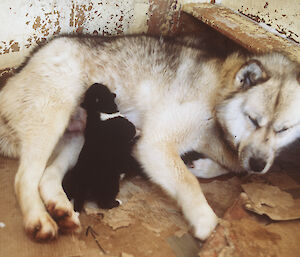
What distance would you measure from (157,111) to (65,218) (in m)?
1.05

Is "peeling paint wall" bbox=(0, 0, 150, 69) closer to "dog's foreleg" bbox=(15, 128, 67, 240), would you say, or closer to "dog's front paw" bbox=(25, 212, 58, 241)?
"dog's foreleg" bbox=(15, 128, 67, 240)

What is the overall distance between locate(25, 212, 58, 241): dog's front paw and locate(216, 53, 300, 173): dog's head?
137cm

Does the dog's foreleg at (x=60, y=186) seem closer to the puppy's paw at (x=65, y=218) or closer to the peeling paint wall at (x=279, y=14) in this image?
the puppy's paw at (x=65, y=218)

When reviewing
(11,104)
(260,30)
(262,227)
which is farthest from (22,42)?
(262,227)

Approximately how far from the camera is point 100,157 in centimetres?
219

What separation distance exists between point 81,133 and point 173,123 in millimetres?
809

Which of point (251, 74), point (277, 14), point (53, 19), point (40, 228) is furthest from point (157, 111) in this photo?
point (277, 14)

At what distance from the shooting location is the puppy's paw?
6.66 feet

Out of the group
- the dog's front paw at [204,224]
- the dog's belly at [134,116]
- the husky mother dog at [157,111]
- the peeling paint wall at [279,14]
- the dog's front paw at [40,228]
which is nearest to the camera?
the dog's front paw at [40,228]

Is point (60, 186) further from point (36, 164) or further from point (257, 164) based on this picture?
point (257, 164)

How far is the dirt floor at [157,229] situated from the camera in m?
1.92

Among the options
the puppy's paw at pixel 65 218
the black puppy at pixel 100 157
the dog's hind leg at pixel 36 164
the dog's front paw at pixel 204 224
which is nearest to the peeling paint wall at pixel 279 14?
the black puppy at pixel 100 157

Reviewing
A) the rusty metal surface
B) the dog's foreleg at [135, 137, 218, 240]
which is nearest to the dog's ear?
the rusty metal surface

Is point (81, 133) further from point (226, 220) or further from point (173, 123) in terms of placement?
point (226, 220)
